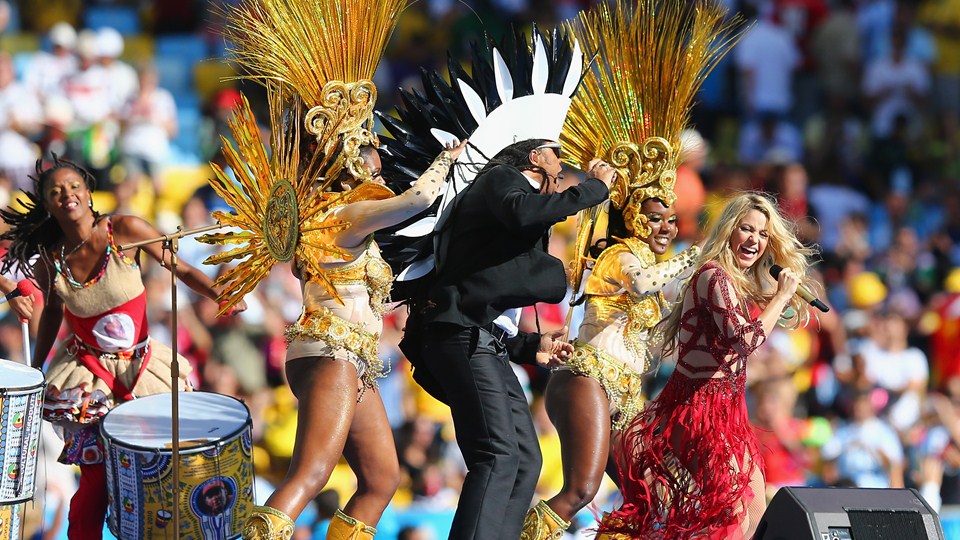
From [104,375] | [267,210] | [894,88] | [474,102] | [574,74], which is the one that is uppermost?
[894,88]

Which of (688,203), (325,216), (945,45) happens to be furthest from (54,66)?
(945,45)

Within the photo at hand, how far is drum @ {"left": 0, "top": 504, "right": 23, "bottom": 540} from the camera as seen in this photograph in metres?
5.50

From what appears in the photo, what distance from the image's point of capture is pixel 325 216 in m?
5.41

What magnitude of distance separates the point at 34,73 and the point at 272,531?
691cm

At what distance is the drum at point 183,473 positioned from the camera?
5336 millimetres

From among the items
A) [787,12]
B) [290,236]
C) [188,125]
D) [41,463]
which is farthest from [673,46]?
[787,12]

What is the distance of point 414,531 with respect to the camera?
7.54 meters

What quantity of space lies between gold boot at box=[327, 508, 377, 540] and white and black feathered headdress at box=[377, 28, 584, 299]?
0.93 m

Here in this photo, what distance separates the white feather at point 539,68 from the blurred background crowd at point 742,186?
1043 mm

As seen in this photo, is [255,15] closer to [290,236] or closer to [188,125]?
[290,236]

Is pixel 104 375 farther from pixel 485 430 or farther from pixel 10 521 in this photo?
pixel 485 430

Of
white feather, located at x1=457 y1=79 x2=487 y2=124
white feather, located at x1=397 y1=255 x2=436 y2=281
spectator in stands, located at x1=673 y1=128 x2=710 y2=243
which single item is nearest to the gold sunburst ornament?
white feather, located at x1=397 y1=255 x2=436 y2=281

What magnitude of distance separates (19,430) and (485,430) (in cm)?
177

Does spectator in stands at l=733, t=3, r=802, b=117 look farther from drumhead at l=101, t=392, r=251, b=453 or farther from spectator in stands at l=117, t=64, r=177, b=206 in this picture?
drumhead at l=101, t=392, r=251, b=453
